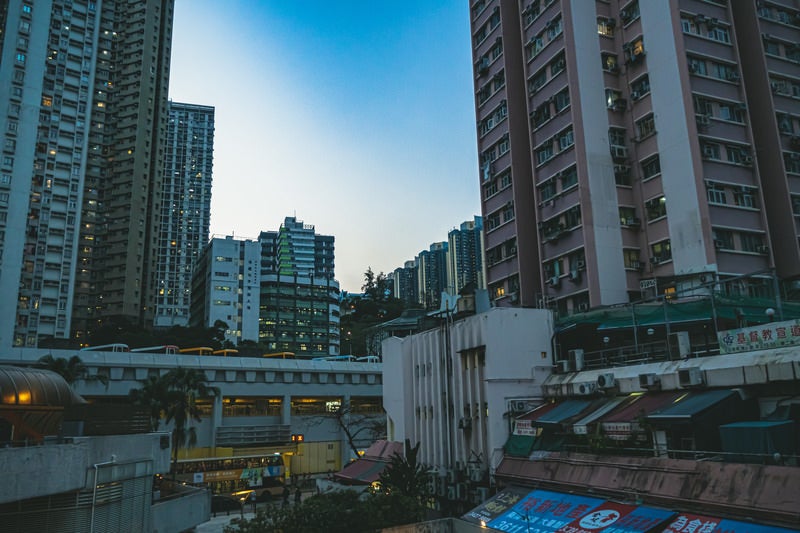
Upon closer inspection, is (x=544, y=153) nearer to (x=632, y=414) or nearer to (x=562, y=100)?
(x=562, y=100)

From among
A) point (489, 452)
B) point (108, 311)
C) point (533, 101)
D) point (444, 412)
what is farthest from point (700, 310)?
point (108, 311)

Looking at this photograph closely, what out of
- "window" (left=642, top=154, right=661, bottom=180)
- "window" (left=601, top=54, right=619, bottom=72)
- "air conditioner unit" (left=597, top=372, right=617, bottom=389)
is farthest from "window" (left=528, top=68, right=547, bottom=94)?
"air conditioner unit" (left=597, top=372, right=617, bottom=389)

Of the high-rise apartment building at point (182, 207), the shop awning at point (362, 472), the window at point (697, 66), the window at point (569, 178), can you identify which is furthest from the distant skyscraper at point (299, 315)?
the window at point (697, 66)

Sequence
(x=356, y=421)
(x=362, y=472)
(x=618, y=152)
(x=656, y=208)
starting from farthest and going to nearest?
(x=356, y=421), (x=618, y=152), (x=656, y=208), (x=362, y=472)

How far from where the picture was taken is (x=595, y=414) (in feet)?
77.3

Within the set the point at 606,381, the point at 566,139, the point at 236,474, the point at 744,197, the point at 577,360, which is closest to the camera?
the point at 606,381

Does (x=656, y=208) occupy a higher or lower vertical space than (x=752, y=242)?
higher

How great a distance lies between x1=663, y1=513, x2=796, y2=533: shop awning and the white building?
11.6m

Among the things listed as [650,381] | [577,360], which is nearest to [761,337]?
[650,381]

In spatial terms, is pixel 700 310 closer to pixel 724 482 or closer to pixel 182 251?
pixel 724 482

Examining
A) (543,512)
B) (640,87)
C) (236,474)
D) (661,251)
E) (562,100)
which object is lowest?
(236,474)

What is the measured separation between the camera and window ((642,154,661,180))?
127 ft

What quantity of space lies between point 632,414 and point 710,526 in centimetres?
596

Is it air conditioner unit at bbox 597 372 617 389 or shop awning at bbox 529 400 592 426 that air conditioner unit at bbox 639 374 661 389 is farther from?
shop awning at bbox 529 400 592 426
